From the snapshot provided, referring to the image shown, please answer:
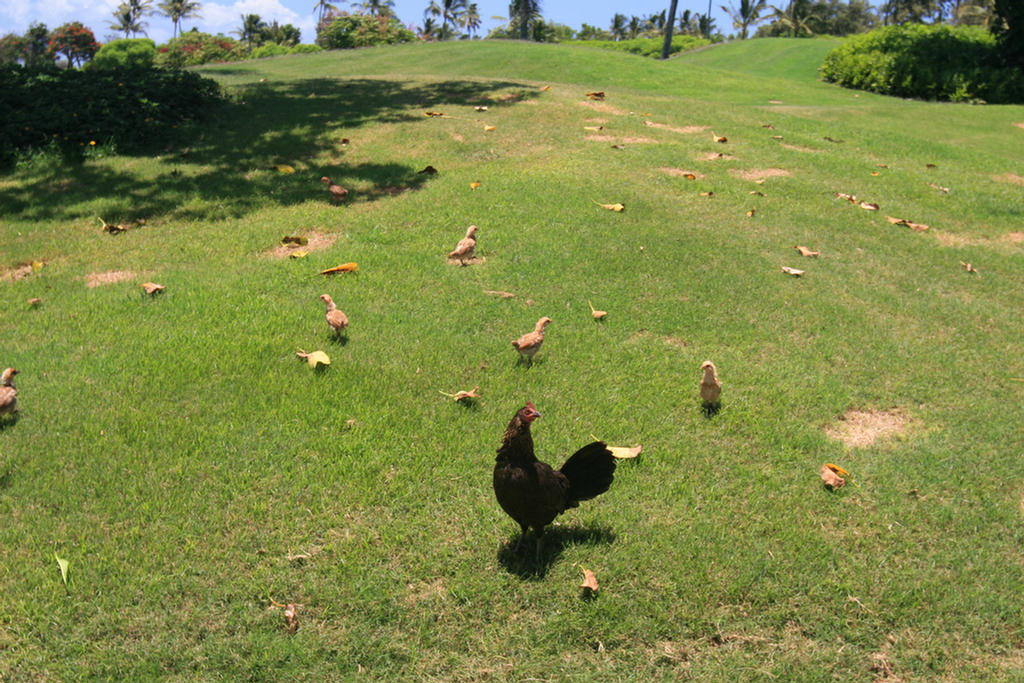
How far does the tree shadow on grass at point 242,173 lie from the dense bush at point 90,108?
→ 54 cm

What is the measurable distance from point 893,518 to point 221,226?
7473 mm

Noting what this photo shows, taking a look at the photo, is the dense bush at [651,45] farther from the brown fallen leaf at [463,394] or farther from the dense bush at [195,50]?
the brown fallen leaf at [463,394]

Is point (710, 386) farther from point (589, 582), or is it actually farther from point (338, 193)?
point (338, 193)

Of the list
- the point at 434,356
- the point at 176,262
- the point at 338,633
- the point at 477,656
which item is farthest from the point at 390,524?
the point at 176,262

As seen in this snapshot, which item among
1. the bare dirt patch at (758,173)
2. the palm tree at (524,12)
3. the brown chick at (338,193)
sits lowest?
the brown chick at (338,193)

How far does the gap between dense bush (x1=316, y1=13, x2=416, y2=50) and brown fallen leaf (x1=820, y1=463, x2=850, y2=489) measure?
37975 mm

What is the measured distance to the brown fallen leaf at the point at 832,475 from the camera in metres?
4.34

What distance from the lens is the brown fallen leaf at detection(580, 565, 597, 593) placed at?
351 cm

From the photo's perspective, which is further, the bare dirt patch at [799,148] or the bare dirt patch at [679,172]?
the bare dirt patch at [799,148]

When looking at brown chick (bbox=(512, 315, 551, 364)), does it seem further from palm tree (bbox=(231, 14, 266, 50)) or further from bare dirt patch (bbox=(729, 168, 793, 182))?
palm tree (bbox=(231, 14, 266, 50))

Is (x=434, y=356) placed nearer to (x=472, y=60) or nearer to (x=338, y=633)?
(x=338, y=633)

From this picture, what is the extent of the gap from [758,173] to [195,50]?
110 feet

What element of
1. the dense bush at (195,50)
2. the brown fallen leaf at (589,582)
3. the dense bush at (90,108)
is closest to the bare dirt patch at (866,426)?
the brown fallen leaf at (589,582)

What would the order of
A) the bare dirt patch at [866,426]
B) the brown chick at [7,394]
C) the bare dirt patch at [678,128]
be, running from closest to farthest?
the brown chick at [7,394]
the bare dirt patch at [866,426]
the bare dirt patch at [678,128]
